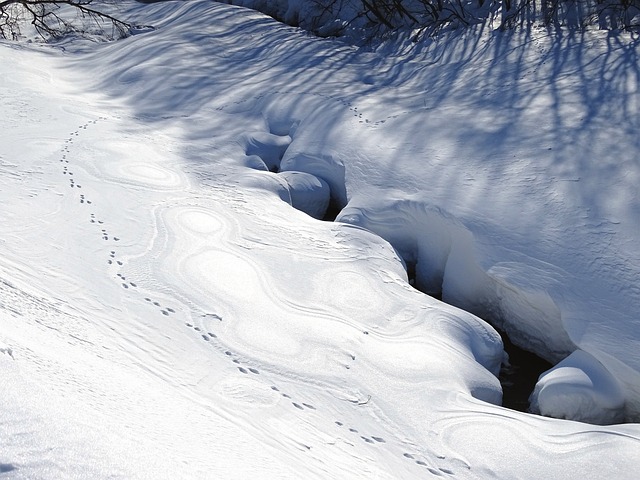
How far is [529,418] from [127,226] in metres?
1.53

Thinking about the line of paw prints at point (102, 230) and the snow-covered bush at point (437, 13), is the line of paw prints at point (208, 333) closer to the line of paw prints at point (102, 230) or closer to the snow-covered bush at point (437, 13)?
the line of paw prints at point (102, 230)

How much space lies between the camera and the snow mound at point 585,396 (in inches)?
84.2

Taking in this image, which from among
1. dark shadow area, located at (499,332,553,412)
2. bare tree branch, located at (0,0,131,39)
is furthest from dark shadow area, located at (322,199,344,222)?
bare tree branch, located at (0,0,131,39)

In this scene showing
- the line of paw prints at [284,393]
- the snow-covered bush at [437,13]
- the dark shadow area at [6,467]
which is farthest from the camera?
the snow-covered bush at [437,13]

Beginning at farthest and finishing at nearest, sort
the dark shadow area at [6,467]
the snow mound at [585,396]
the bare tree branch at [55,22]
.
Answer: the bare tree branch at [55,22] < the snow mound at [585,396] < the dark shadow area at [6,467]

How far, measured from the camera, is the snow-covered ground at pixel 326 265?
67.1 inches

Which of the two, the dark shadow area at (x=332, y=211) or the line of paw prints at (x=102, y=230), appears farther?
the dark shadow area at (x=332, y=211)

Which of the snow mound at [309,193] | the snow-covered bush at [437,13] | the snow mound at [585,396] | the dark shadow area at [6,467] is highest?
the snow-covered bush at [437,13]

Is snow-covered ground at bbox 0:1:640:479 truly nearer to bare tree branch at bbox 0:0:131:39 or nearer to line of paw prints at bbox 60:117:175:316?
line of paw prints at bbox 60:117:175:316

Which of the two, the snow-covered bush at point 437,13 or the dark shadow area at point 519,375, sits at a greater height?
the snow-covered bush at point 437,13

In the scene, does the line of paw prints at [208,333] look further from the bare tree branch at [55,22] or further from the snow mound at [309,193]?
the bare tree branch at [55,22]

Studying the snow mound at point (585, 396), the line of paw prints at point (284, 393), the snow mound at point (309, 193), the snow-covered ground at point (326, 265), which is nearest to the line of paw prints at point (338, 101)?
the snow-covered ground at point (326, 265)

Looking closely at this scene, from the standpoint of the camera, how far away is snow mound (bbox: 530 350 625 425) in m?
2.14

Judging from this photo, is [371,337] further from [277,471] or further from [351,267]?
[277,471]
